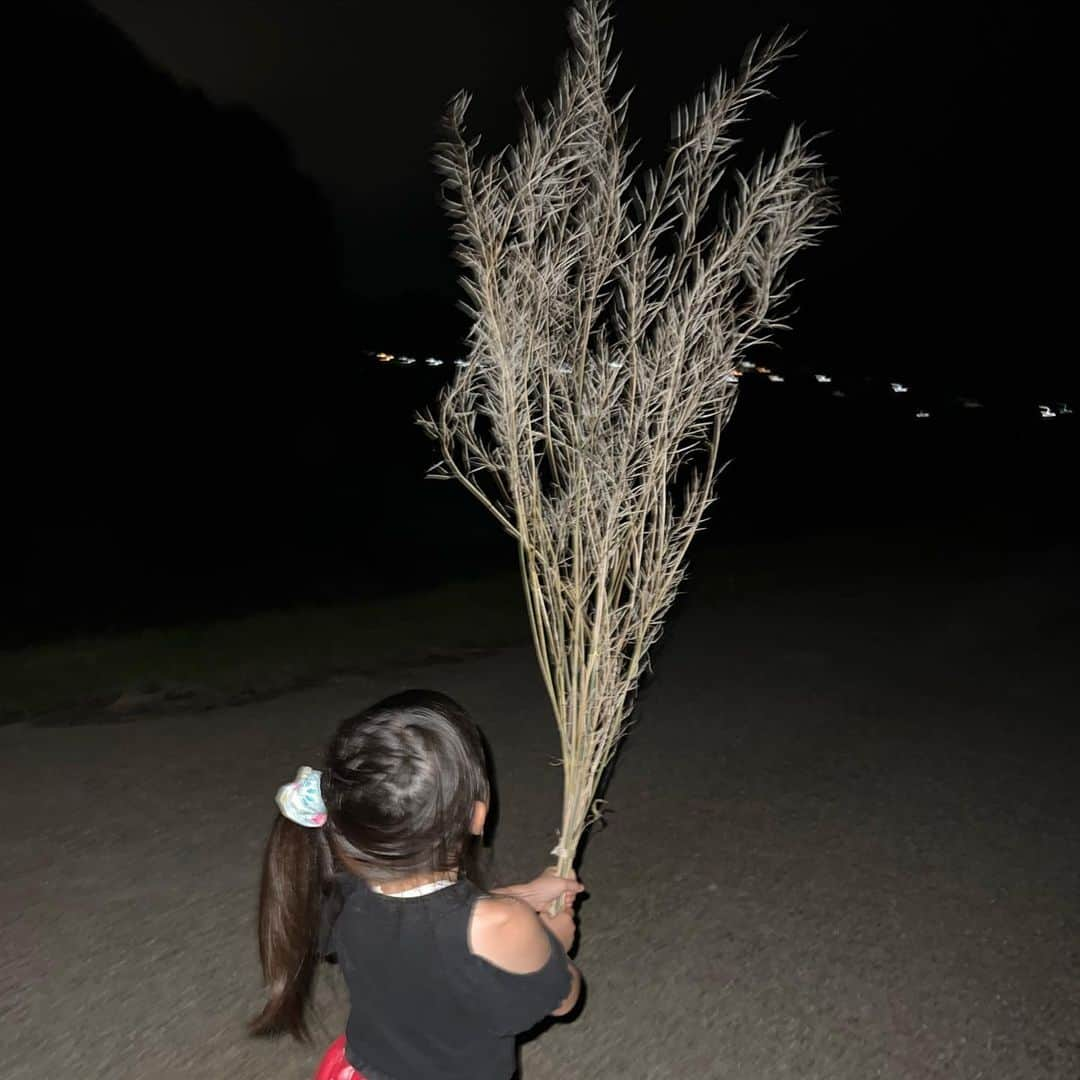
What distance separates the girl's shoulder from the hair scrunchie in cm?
30

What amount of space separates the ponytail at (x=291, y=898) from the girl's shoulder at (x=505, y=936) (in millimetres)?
342

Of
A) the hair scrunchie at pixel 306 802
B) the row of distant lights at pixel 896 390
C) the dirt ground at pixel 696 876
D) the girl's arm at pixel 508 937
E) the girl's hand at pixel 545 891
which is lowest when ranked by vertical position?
the row of distant lights at pixel 896 390

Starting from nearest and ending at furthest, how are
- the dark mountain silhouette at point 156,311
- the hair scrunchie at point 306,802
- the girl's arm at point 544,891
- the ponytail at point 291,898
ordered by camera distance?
the hair scrunchie at point 306,802
the ponytail at point 291,898
the girl's arm at point 544,891
the dark mountain silhouette at point 156,311

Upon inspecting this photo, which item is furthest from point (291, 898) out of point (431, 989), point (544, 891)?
point (544, 891)

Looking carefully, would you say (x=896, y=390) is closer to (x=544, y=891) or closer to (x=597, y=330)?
(x=597, y=330)

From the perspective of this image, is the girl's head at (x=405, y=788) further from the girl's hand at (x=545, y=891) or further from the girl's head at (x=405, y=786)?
the girl's hand at (x=545, y=891)

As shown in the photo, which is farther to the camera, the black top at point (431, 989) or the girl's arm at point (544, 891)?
the girl's arm at point (544, 891)

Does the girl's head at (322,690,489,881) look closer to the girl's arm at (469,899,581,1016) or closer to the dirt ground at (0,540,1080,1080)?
the girl's arm at (469,899,581,1016)

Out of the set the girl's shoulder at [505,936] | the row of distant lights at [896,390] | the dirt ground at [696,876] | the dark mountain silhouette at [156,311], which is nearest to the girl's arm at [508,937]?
the girl's shoulder at [505,936]

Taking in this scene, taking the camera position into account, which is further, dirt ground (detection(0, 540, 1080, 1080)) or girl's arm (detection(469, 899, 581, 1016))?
dirt ground (detection(0, 540, 1080, 1080))

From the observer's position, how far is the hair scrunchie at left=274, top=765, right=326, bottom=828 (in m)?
1.64

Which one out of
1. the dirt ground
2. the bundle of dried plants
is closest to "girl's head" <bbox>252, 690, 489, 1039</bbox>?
the bundle of dried plants

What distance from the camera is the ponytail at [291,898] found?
1794 millimetres

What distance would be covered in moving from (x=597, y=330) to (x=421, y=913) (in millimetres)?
1576
